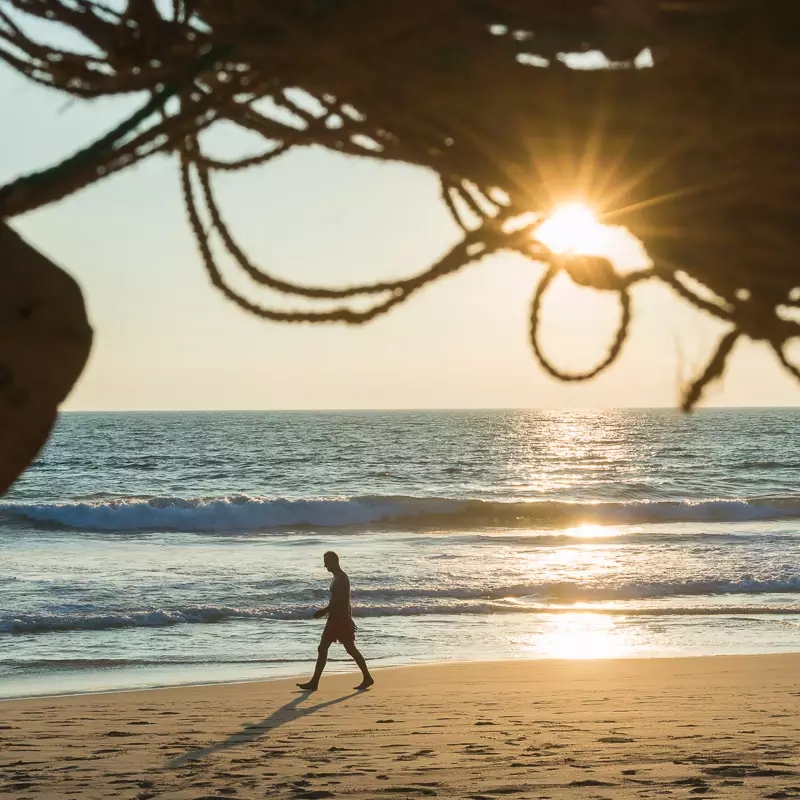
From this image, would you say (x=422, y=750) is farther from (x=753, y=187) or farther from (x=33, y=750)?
(x=753, y=187)

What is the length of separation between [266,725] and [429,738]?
1453mm

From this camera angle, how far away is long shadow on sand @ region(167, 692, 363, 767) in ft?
25.9

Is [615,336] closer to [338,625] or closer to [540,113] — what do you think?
[540,113]

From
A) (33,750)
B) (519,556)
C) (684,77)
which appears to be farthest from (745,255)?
(519,556)

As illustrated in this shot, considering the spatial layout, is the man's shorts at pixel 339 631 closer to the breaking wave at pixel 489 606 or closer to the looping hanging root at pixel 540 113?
the breaking wave at pixel 489 606

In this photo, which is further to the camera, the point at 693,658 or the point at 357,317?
the point at 693,658

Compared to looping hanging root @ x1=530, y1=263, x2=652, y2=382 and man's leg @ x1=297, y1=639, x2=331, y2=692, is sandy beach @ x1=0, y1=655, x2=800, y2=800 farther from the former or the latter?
looping hanging root @ x1=530, y1=263, x2=652, y2=382

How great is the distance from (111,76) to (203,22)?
0.25 metres

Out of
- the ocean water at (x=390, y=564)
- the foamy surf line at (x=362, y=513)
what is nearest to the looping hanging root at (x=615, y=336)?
the ocean water at (x=390, y=564)

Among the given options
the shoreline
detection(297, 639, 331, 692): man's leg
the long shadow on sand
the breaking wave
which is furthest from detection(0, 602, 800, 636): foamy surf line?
the long shadow on sand

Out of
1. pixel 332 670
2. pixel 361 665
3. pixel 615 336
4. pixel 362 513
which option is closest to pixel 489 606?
pixel 332 670

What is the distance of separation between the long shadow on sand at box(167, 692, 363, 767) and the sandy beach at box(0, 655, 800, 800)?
0.06 ft

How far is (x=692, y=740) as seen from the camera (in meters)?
8.13

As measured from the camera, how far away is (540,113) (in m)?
2.07
